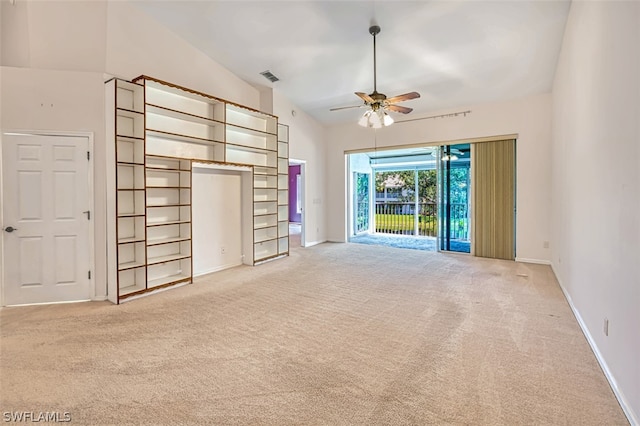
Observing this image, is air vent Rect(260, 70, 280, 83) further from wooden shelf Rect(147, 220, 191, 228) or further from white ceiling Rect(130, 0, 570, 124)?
wooden shelf Rect(147, 220, 191, 228)

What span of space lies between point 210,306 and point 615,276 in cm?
379

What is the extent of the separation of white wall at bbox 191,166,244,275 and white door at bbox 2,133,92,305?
57.2 inches

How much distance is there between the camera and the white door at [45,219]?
3.78 meters

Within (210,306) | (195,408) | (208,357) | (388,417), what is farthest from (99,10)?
(388,417)

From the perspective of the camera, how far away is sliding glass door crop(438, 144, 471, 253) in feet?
22.6

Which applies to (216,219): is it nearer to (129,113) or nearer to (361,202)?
(129,113)

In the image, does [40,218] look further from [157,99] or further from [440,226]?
[440,226]

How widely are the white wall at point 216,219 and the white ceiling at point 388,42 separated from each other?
2072 mm

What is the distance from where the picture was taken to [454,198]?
7008 millimetres

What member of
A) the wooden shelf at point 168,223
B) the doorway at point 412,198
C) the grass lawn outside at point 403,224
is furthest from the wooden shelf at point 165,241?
the grass lawn outside at point 403,224

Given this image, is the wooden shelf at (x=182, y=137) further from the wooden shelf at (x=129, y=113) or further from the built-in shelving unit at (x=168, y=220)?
the built-in shelving unit at (x=168, y=220)

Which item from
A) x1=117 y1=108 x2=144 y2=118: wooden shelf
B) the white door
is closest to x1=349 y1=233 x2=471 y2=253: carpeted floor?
x1=117 y1=108 x2=144 y2=118: wooden shelf

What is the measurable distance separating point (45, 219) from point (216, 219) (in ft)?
7.40

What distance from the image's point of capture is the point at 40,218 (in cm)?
389
